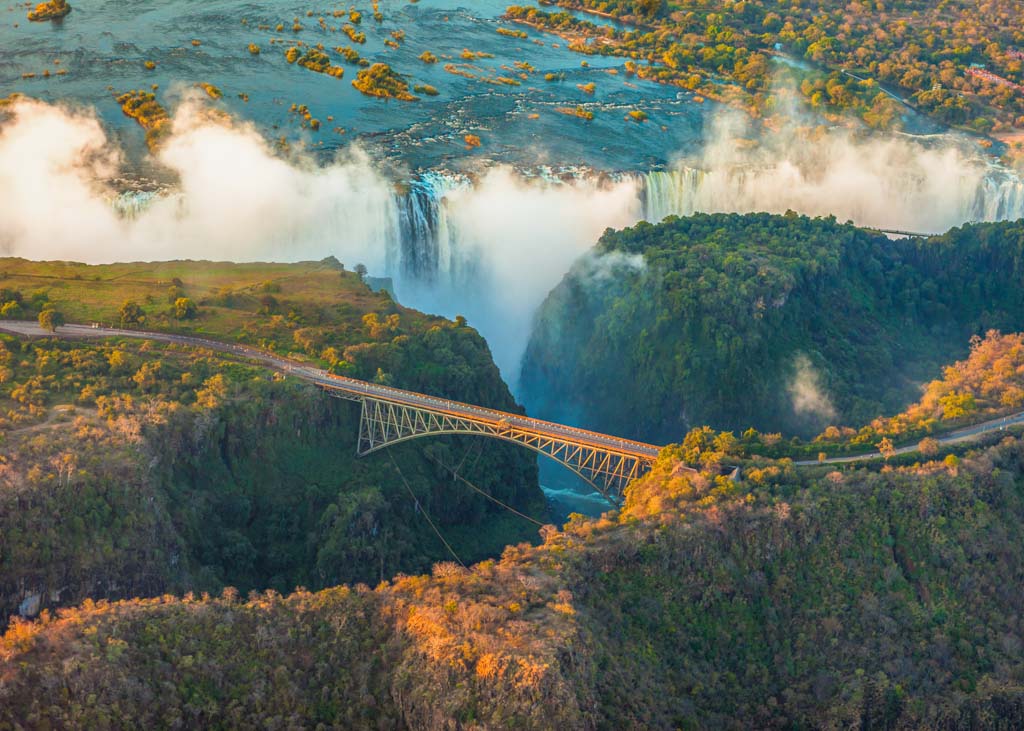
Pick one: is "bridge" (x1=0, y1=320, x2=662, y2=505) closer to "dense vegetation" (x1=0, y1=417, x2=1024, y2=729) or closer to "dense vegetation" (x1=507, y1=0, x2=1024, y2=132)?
"dense vegetation" (x1=0, y1=417, x2=1024, y2=729)

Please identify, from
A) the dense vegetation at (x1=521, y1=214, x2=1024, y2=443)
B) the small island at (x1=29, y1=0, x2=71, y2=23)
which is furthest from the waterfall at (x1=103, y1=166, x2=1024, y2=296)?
the small island at (x1=29, y1=0, x2=71, y2=23)

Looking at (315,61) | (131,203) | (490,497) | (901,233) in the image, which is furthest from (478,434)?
(315,61)

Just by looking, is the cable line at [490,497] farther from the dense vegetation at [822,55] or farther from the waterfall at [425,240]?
the dense vegetation at [822,55]

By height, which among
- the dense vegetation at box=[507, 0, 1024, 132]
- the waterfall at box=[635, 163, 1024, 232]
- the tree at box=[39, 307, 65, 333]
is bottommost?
the waterfall at box=[635, 163, 1024, 232]

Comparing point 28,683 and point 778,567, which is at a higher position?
point 28,683

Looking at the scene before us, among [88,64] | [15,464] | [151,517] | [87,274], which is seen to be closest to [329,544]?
→ [151,517]

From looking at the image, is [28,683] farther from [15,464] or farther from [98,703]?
[15,464]
